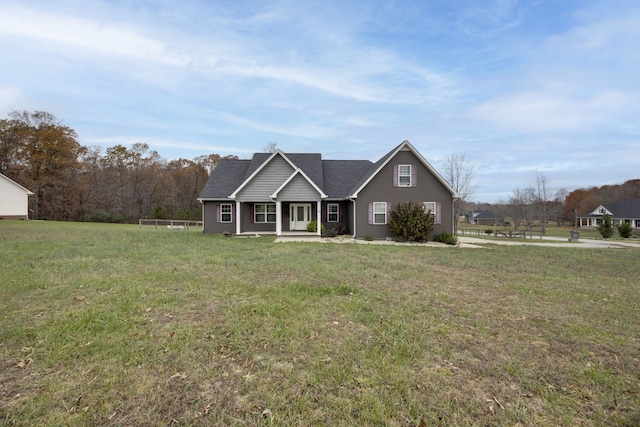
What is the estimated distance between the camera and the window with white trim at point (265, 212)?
22516mm

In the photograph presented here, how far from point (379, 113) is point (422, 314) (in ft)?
74.2

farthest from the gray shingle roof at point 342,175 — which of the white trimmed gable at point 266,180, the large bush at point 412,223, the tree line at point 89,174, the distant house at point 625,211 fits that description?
the distant house at point 625,211

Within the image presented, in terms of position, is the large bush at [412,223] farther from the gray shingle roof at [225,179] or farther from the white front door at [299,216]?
the gray shingle roof at [225,179]

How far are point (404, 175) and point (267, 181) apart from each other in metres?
9.45

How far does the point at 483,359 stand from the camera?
3768mm

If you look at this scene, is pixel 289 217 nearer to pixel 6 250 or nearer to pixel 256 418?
pixel 6 250

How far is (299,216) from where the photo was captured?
2277 cm

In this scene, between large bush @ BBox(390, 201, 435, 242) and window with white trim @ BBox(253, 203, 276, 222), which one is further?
window with white trim @ BBox(253, 203, 276, 222)

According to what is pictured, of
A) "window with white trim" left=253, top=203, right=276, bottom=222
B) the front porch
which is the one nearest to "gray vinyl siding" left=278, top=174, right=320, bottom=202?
the front porch

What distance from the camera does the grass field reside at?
9.14 ft

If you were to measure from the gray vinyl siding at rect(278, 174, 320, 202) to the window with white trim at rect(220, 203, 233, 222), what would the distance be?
4.94m

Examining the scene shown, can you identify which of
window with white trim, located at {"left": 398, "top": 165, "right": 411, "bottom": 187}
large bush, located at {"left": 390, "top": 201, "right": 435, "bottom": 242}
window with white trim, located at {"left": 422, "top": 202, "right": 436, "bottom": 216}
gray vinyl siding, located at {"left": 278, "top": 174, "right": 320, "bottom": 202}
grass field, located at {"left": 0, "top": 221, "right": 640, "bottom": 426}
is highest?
window with white trim, located at {"left": 398, "top": 165, "right": 411, "bottom": 187}

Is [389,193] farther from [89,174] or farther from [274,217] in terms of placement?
[89,174]

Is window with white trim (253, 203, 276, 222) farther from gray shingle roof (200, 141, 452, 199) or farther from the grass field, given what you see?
the grass field
